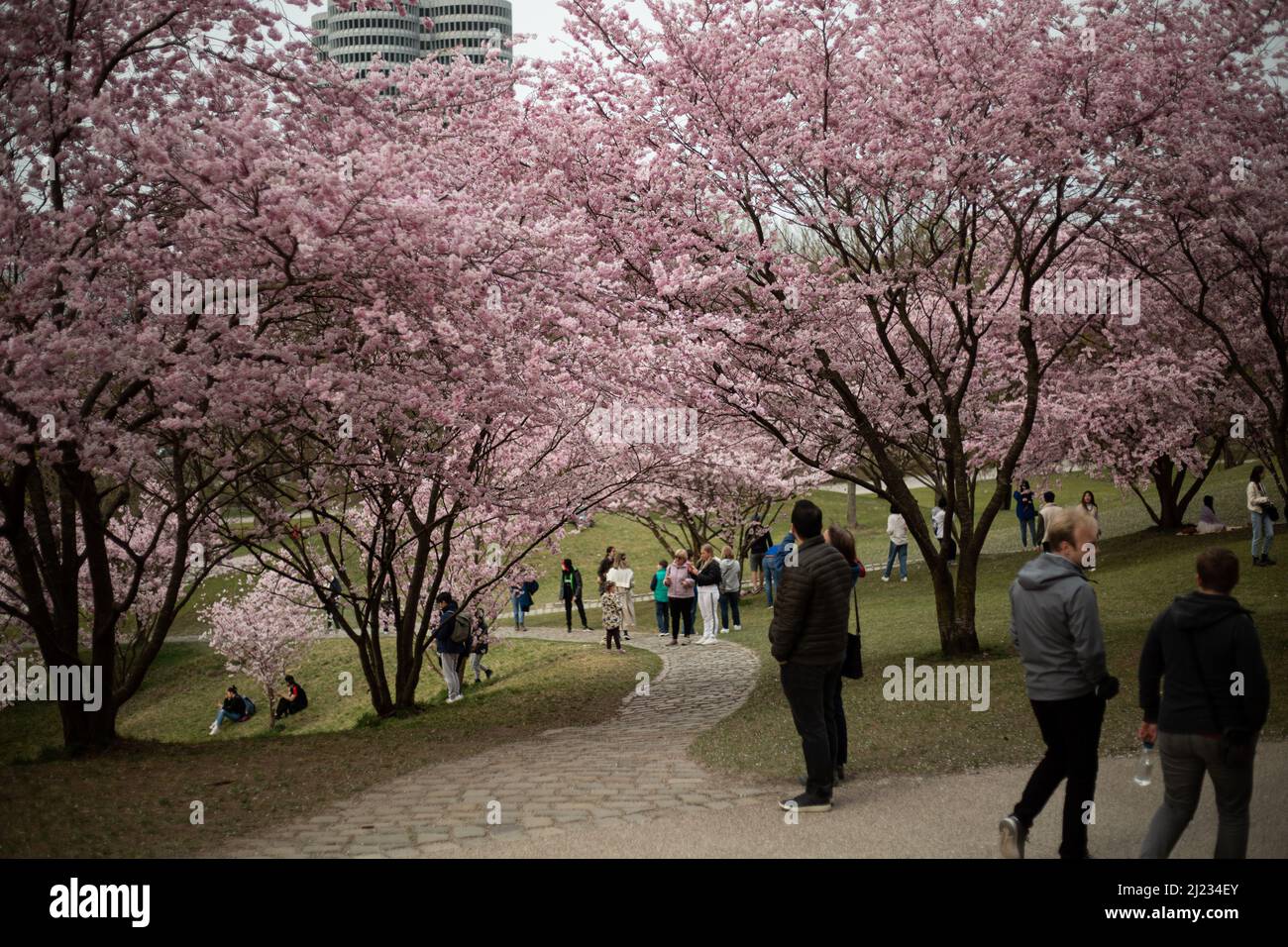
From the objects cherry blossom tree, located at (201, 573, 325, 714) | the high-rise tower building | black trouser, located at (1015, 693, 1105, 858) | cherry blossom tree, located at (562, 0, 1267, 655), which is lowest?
cherry blossom tree, located at (201, 573, 325, 714)

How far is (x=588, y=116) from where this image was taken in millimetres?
14289

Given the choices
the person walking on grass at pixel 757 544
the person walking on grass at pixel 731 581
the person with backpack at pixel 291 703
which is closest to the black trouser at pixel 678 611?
the person walking on grass at pixel 731 581

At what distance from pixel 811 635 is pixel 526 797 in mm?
2638

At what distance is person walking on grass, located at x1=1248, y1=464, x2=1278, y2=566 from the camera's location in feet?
61.7

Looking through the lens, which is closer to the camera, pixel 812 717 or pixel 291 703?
pixel 812 717

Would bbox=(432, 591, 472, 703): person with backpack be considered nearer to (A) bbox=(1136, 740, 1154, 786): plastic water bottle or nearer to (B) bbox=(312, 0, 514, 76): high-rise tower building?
(B) bbox=(312, 0, 514, 76): high-rise tower building

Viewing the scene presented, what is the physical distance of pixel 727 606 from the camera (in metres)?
25.1

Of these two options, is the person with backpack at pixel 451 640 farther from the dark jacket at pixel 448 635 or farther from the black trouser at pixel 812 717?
the black trouser at pixel 812 717

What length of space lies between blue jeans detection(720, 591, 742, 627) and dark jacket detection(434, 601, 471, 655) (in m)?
7.58

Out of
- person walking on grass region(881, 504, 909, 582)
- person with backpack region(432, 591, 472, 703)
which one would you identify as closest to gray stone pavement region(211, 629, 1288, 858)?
person with backpack region(432, 591, 472, 703)

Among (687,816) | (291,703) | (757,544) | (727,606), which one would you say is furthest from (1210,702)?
(757,544)

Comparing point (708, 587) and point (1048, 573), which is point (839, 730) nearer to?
point (1048, 573)

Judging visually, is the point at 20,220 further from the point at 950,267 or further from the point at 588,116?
the point at 950,267

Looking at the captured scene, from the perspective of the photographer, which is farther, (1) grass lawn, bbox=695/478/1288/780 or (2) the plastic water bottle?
(1) grass lawn, bbox=695/478/1288/780
